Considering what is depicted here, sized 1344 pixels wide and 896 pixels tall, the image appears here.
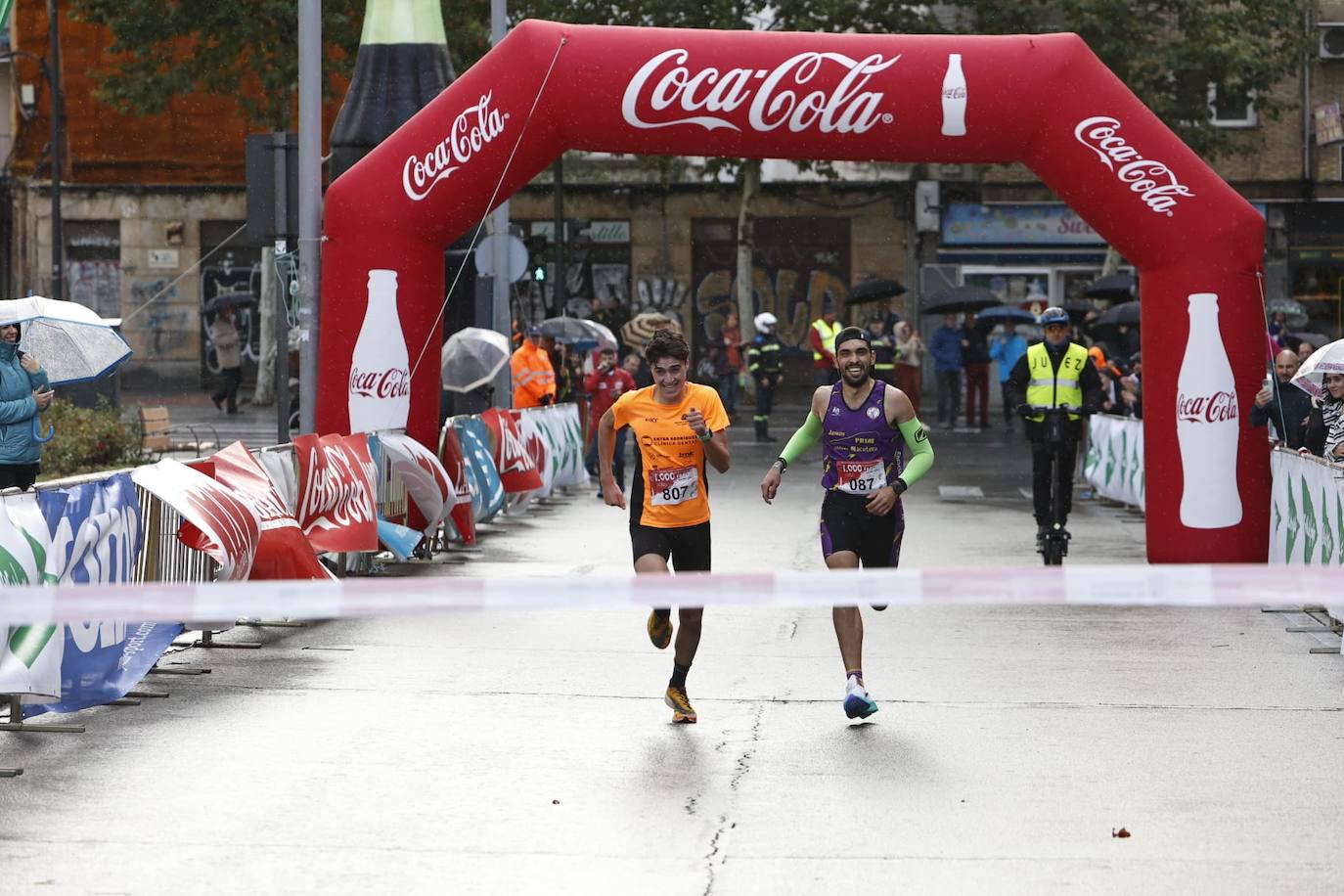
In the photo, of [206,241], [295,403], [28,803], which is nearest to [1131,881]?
[28,803]


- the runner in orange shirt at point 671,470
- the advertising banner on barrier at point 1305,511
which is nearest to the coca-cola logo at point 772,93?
the advertising banner on barrier at point 1305,511

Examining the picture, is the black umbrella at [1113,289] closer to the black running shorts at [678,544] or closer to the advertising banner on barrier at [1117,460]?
the advertising banner on barrier at [1117,460]

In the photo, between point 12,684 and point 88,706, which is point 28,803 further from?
point 88,706

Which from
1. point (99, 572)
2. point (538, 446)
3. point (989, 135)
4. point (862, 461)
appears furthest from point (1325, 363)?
point (538, 446)

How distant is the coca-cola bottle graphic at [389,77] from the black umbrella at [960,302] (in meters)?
14.9

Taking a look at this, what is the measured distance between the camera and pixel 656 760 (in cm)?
814

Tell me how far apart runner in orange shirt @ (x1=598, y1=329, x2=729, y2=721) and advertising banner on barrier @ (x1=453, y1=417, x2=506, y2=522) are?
7808mm

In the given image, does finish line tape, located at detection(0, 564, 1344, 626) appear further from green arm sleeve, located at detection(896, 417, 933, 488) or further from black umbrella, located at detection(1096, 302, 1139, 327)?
black umbrella, located at detection(1096, 302, 1139, 327)

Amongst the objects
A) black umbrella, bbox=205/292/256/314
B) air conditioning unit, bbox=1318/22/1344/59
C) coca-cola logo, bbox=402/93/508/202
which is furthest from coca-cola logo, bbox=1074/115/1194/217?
air conditioning unit, bbox=1318/22/1344/59

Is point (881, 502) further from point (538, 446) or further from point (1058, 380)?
point (538, 446)

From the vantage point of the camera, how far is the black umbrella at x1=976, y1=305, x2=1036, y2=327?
3244 centimetres

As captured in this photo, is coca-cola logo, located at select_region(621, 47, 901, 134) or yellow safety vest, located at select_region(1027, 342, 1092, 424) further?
yellow safety vest, located at select_region(1027, 342, 1092, 424)

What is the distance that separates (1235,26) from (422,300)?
84.3 feet

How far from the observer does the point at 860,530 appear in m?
9.44
